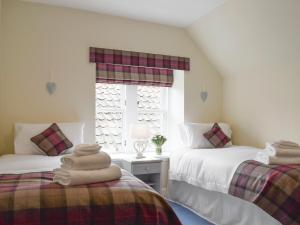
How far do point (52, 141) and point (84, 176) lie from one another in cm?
141

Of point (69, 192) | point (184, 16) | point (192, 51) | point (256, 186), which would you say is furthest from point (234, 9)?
point (69, 192)

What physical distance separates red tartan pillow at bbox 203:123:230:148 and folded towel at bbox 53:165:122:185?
7.06ft

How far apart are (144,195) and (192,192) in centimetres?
187

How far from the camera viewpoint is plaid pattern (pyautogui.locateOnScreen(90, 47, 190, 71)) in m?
3.68

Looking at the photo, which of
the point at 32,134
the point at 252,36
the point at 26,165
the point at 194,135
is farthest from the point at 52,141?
the point at 252,36

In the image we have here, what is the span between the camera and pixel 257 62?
149 inches

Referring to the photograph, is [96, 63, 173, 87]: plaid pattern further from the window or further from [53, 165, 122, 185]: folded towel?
[53, 165, 122, 185]: folded towel

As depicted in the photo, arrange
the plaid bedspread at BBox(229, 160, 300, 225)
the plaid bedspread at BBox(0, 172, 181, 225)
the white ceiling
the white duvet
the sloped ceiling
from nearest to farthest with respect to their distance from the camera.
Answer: the plaid bedspread at BBox(0, 172, 181, 225) < the plaid bedspread at BBox(229, 160, 300, 225) < the white duvet < the sloped ceiling < the white ceiling

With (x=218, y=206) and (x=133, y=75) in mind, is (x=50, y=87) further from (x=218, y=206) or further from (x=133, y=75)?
(x=218, y=206)

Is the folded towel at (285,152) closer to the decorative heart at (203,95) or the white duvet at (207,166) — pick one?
the white duvet at (207,166)

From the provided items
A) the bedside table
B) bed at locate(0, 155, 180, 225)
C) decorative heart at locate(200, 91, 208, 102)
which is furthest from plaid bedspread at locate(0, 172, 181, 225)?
decorative heart at locate(200, 91, 208, 102)

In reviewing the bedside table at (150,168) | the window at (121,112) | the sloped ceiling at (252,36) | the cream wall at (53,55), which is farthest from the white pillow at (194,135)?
the cream wall at (53,55)

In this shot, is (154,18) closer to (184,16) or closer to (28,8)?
(184,16)

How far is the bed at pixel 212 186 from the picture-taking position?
265cm
